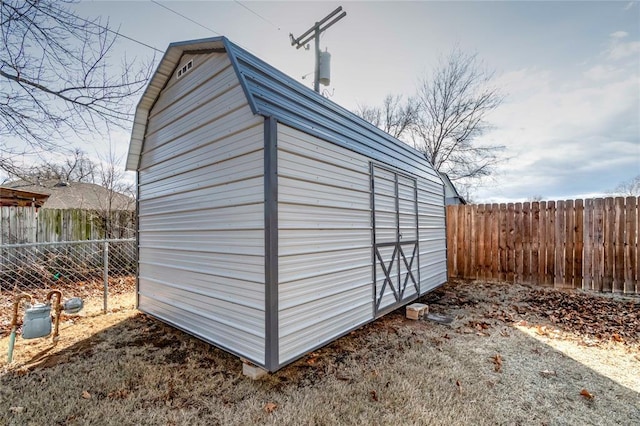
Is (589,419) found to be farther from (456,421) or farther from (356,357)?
(356,357)

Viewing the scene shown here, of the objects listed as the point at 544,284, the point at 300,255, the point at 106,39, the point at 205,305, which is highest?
the point at 106,39

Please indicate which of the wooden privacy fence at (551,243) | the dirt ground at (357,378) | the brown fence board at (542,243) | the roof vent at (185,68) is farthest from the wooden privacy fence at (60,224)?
the brown fence board at (542,243)

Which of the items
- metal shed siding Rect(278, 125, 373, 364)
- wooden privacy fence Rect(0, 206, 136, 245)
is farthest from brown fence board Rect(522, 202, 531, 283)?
wooden privacy fence Rect(0, 206, 136, 245)

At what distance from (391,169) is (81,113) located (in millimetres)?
4875

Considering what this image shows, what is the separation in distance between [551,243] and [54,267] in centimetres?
1136

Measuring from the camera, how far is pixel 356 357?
3.26m

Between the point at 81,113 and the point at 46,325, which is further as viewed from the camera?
the point at 81,113

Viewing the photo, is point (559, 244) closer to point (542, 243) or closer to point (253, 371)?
point (542, 243)

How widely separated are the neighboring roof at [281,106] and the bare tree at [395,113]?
1245 centimetres

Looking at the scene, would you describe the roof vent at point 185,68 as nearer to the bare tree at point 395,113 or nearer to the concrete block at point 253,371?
the concrete block at point 253,371

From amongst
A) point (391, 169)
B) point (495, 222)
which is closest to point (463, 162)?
point (495, 222)

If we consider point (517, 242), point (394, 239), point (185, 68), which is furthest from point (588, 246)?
point (185, 68)

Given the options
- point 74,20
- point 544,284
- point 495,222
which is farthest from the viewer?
point 495,222

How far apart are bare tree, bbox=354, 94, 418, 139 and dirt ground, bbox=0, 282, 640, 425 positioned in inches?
554
